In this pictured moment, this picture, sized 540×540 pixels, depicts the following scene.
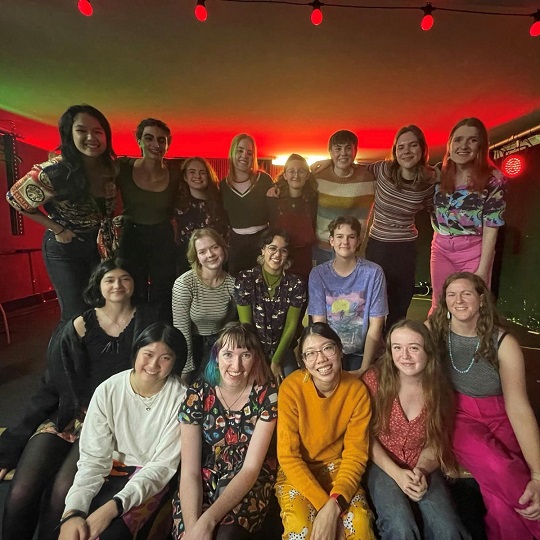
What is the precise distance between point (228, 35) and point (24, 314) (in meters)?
4.50

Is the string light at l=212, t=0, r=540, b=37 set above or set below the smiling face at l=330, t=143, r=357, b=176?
above

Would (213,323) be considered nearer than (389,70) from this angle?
→ Yes

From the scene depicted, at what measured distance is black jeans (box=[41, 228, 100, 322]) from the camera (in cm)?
207

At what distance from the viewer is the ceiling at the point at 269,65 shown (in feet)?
8.05

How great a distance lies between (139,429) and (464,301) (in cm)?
147

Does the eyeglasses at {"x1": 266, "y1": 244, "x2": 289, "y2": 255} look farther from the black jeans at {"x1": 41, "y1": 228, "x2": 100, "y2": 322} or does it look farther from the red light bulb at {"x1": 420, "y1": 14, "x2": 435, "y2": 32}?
the red light bulb at {"x1": 420, "y1": 14, "x2": 435, "y2": 32}

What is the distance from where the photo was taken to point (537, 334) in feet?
14.3

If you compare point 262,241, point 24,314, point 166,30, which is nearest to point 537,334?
point 262,241

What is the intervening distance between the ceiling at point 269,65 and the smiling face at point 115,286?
175 centimetres

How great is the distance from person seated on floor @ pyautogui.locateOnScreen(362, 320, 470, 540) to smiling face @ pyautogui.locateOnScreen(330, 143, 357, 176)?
114 centimetres

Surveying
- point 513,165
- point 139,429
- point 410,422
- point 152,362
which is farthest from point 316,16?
point 513,165

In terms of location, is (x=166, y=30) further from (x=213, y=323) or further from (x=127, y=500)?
(x=127, y=500)

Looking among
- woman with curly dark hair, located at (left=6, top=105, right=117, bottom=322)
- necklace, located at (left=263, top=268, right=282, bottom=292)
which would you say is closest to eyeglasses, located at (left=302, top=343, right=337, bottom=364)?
necklace, located at (left=263, top=268, right=282, bottom=292)

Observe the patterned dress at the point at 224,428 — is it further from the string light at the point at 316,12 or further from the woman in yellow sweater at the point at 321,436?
the string light at the point at 316,12
